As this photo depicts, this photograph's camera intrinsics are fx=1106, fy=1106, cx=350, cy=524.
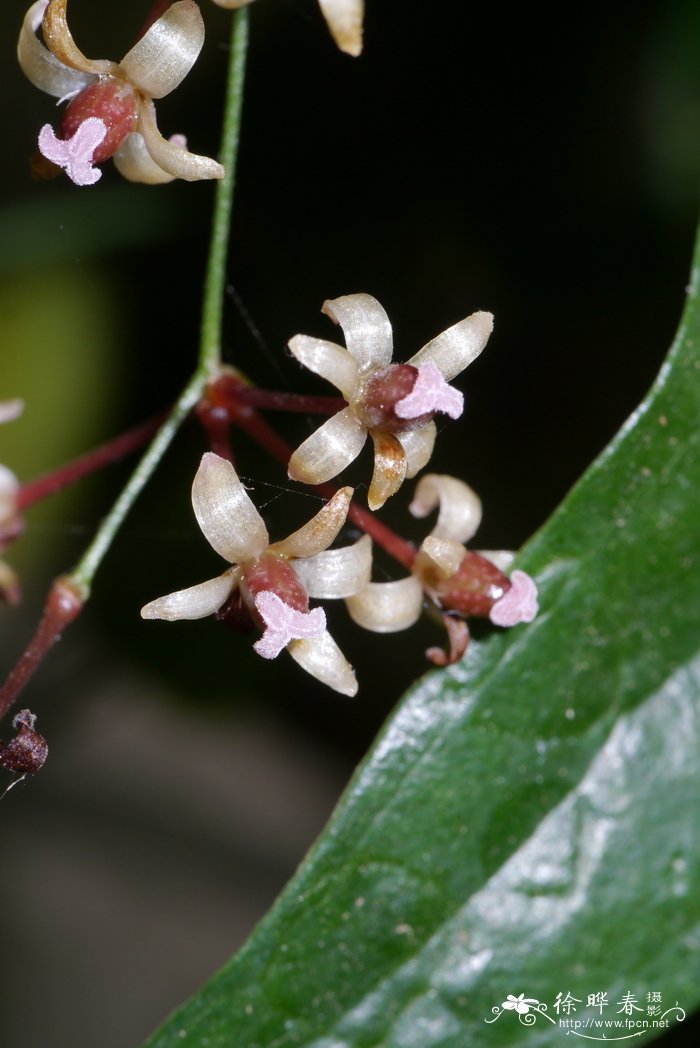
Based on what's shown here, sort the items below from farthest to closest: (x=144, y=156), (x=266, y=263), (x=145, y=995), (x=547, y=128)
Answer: (x=145, y=995), (x=266, y=263), (x=547, y=128), (x=144, y=156)

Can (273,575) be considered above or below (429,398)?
below

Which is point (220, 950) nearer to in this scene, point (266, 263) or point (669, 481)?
point (266, 263)

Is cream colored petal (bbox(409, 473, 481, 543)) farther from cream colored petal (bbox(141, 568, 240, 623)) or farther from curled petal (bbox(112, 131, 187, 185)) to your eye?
curled petal (bbox(112, 131, 187, 185))

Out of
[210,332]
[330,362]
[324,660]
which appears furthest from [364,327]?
[324,660]

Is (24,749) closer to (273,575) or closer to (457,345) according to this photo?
(273,575)

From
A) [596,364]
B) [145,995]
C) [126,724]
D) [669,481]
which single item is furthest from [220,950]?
[669,481]

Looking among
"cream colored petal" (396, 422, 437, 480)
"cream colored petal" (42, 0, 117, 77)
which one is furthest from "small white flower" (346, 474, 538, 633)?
"cream colored petal" (42, 0, 117, 77)
